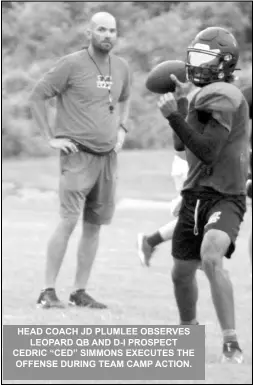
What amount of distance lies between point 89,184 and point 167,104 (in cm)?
277

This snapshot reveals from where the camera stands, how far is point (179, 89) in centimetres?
655

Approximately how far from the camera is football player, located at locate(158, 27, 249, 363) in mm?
6539

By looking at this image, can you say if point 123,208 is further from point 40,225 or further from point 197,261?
point 197,261

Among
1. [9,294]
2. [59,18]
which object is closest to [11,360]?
[9,294]

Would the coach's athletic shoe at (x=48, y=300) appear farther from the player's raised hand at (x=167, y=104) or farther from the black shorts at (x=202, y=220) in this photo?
the player's raised hand at (x=167, y=104)

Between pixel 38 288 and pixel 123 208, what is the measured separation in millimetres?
10493

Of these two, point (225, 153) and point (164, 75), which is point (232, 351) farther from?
point (164, 75)

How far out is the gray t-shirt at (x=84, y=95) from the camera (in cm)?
901

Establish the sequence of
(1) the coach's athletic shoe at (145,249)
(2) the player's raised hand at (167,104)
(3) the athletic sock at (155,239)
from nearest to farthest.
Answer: (2) the player's raised hand at (167,104)
(3) the athletic sock at (155,239)
(1) the coach's athletic shoe at (145,249)

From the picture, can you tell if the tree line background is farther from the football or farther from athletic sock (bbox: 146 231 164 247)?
the football

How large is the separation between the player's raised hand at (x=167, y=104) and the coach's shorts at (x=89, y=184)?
2.58m

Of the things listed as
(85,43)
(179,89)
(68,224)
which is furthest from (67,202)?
(85,43)


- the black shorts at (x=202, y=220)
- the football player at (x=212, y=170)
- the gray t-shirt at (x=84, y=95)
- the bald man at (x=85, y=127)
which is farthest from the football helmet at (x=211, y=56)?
the gray t-shirt at (x=84, y=95)

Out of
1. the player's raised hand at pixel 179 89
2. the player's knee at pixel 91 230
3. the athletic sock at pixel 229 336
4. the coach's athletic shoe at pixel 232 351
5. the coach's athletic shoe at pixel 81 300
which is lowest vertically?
the coach's athletic shoe at pixel 232 351
